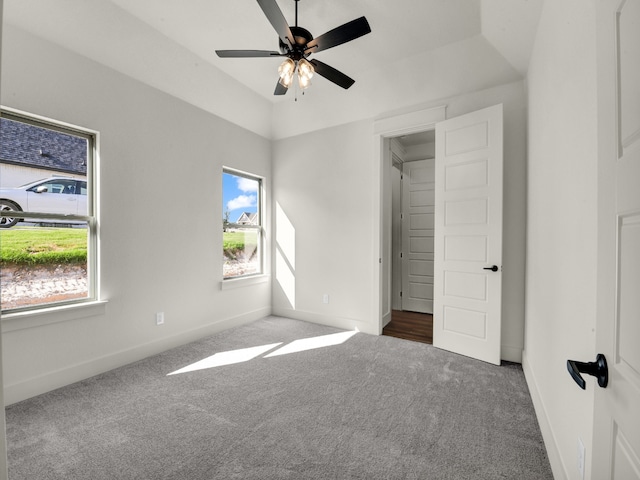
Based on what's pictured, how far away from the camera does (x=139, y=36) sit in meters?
2.83

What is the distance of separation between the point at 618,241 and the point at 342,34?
2.10 meters

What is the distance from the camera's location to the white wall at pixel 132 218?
90.4 inches

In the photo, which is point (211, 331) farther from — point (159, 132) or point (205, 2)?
point (205, 2)

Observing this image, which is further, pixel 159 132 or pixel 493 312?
pixel 159 132

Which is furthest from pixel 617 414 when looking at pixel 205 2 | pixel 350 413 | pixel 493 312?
pixel 205 2

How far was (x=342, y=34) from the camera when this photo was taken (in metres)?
2.13

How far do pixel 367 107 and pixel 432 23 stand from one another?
44.0 inches

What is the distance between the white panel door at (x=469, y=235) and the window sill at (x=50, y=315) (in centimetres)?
334

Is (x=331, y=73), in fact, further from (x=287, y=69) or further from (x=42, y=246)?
(x=42, y=246)

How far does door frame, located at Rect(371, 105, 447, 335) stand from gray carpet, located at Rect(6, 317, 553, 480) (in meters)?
0.95

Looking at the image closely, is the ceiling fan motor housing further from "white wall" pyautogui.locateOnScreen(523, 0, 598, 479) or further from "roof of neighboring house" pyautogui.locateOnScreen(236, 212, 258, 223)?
"roof of neighboring house" pyautogui.locateOnScreen(236, 212, 258, 223)

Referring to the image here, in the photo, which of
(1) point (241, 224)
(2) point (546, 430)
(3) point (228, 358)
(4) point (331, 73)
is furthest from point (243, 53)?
(2) point (546, 430)

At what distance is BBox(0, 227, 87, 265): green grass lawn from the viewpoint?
2254 millimetres

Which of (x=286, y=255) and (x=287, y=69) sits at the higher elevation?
(x=287, y=69)
